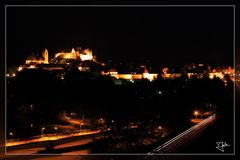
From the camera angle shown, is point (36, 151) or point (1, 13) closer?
point (1, 13)

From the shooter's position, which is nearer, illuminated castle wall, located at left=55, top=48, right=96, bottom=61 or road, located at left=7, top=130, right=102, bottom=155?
road, located at left=7, top=130, right=102, bottom=155

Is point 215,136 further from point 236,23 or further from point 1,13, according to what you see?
point 1,13

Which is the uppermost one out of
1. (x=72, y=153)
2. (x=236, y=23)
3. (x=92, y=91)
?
(x=236, y=23)

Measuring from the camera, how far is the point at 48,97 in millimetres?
7676

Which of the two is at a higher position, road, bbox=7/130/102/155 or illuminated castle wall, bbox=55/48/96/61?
illuminated castle wall, bbox=55/48/96/61

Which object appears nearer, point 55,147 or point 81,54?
point 55,147

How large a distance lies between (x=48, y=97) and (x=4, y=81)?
4324mm

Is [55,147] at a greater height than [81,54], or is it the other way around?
[81,54]

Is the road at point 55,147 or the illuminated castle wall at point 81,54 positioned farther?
the illuminated castle wall at point 81,54

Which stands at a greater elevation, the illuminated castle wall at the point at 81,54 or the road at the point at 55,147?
the illuminated castle wall at the point at 81,54

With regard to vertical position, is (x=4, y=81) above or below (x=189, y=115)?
above

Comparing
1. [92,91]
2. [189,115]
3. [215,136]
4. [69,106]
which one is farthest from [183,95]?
[215,136]

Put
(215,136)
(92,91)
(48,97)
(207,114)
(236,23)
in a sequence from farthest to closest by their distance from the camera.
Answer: (92,91), (48,97), (207,114), (215,136), (236,23)

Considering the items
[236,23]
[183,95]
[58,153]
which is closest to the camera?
[236,23]
